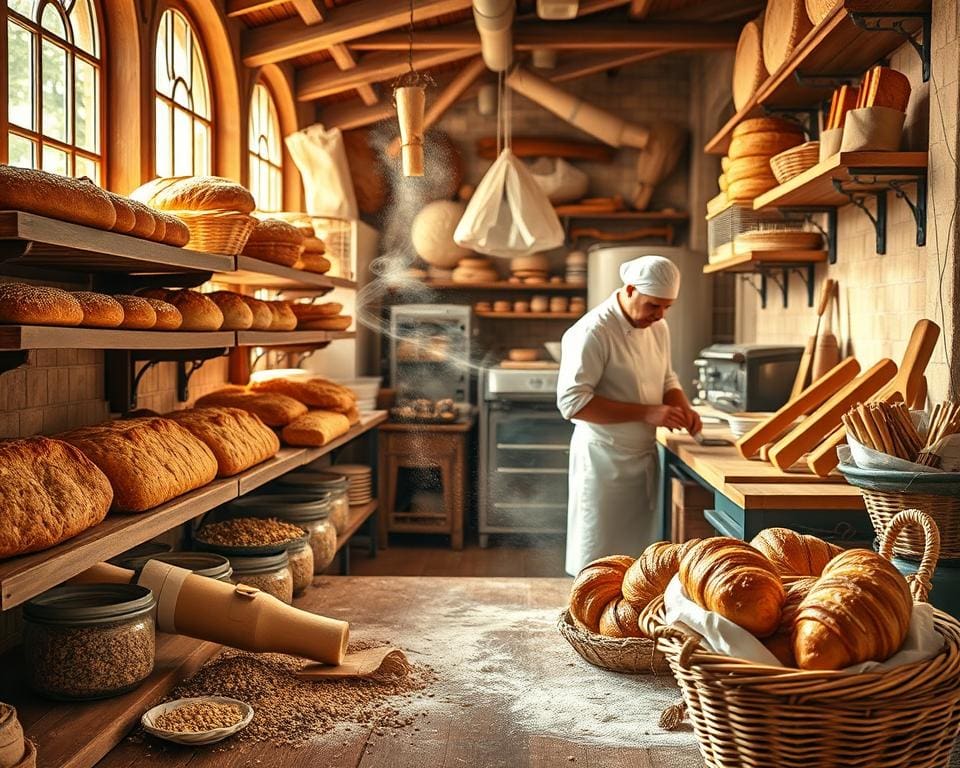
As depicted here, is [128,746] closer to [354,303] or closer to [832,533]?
[832,533]

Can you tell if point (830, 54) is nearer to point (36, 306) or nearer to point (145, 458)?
point (145, 458)

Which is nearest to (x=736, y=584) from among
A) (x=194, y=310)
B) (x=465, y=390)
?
(x=194, y=310)

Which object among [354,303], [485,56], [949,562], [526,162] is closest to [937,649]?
[949,562]

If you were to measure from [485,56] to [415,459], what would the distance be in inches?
99.9

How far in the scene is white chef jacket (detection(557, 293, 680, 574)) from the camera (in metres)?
4.22

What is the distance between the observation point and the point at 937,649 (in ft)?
4.56

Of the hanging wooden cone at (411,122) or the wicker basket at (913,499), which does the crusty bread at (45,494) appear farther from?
the hanging wooden cone at (411,122)

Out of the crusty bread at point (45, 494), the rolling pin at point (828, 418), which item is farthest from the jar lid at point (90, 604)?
the rolling pin at point (828, 418)

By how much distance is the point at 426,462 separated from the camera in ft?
21.9

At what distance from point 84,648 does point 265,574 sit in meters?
0.83

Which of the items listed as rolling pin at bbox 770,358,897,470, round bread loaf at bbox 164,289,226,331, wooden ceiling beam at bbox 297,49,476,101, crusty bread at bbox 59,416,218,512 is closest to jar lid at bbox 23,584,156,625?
crusty bread at bbox 59,416,218,512

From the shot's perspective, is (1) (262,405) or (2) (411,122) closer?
(2) (411,122)

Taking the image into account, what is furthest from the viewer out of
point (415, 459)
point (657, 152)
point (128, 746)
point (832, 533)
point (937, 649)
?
point (657, 152)

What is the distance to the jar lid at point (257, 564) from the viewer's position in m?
2.81
